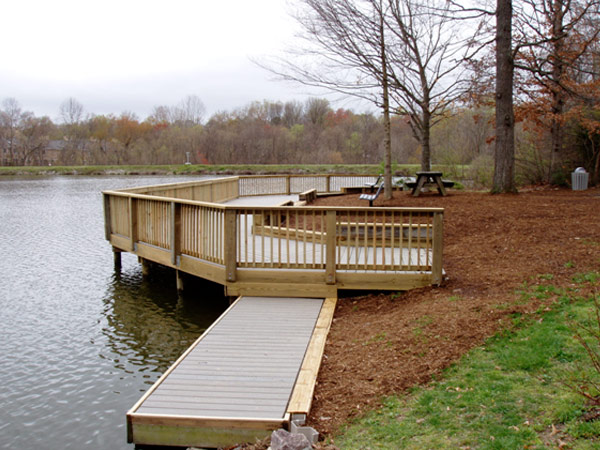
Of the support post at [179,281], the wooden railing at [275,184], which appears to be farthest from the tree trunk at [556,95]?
the support post at [179,281]

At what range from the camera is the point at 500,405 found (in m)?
3.77

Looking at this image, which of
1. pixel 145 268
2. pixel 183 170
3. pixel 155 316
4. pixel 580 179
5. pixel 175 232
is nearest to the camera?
pixel 155 316

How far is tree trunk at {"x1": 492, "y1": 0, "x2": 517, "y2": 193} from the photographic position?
14.5 meters

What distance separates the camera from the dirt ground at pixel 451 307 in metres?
4.54

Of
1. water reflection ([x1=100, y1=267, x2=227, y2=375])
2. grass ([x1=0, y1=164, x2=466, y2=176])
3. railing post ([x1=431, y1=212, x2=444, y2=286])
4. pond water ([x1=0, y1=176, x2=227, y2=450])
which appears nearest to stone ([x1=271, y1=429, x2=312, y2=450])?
pond water ([x1=0, y1=176, x2=227, y2=450])

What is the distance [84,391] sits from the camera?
571 cm

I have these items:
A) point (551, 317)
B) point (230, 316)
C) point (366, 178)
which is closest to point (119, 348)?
point (230, 316)

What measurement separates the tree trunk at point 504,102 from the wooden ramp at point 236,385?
9947mm

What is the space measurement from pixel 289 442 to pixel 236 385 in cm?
130

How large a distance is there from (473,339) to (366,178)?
20.7 m

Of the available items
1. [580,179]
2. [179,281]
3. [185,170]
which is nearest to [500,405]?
[179,281]

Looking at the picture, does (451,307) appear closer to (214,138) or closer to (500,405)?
(500,405)

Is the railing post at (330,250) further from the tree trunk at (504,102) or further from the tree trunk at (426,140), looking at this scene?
the tree trunk at (426,140)

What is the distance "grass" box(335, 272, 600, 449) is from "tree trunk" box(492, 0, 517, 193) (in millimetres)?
10361
